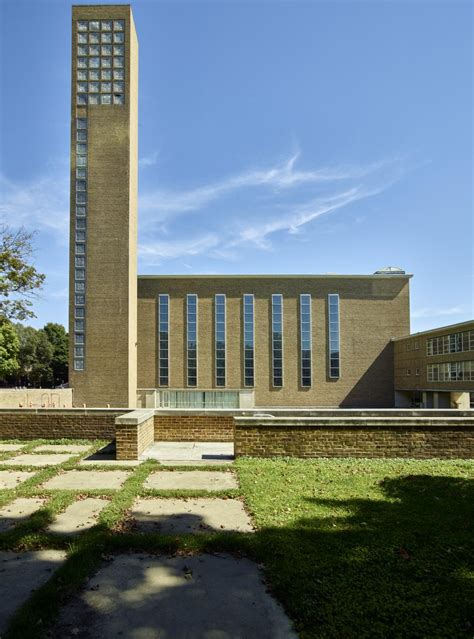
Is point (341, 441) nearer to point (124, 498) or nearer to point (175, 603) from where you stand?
point (124, 498)

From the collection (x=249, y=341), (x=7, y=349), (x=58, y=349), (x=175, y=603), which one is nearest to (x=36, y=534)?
(x=175, y=603)

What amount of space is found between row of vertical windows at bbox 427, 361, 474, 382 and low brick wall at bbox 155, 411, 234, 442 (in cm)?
2933

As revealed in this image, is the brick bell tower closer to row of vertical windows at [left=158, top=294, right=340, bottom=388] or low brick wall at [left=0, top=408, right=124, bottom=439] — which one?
row of vertical windows at [left=158, top=294, right=340, bottom=388]

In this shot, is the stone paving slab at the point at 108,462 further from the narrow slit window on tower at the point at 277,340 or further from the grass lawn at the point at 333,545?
the narrow slit window on tower at the point at 277,340

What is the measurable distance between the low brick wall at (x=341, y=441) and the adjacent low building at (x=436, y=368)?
92.2 ft

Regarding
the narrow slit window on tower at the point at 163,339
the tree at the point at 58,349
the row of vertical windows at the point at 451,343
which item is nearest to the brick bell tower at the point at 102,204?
the narrow slit window on tower at the point at 163,339

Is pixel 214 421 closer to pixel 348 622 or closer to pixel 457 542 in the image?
pixel 457 542

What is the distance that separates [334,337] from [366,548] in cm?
4351

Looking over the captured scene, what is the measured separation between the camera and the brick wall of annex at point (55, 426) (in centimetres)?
1436

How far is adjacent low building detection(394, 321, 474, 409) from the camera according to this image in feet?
122

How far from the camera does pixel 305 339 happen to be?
157 ft

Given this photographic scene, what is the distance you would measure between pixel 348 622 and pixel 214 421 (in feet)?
33.5

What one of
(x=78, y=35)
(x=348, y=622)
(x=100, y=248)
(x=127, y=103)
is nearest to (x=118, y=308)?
(x=100, y=248)

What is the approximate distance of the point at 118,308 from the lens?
3975 cm
